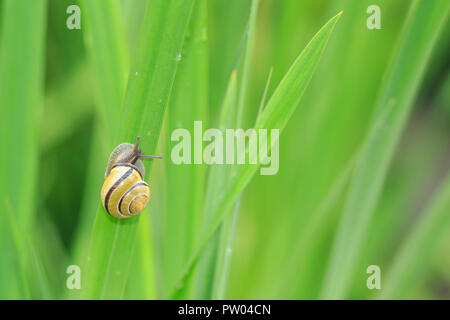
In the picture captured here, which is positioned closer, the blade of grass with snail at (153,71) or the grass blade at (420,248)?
the blade of grass with snail at (153,71)

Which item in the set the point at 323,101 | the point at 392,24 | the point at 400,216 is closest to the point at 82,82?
the point at 323,101

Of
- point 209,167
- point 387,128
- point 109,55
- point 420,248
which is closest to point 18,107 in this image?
point 109,55

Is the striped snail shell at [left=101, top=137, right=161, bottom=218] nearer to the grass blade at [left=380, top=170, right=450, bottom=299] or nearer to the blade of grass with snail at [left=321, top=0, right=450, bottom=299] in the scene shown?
the blade of grass with snail at [left=321, top=0, right=450, bottom=299]

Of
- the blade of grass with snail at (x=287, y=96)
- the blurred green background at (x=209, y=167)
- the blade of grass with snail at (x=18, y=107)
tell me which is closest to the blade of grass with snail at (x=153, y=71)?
the blurred green background at (x=209, y=167)

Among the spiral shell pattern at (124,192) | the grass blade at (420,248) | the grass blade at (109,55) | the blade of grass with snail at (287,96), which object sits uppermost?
the grass blade at (109,55)

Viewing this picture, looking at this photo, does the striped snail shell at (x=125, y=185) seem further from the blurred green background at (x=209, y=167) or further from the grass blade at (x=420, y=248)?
the grass blade at (x=420, y=248)

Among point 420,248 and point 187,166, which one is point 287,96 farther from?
point 420,248
